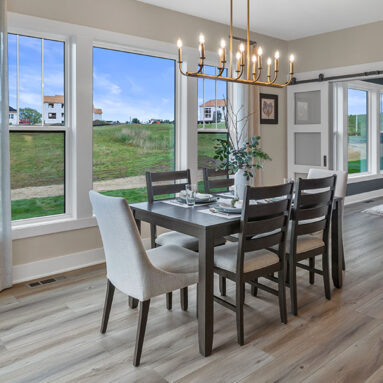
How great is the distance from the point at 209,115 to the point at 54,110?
2.06 metres

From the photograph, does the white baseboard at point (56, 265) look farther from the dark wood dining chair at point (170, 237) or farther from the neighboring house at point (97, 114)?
the neighboring house at point (97, 114)

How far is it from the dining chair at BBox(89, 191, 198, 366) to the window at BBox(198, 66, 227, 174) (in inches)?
108

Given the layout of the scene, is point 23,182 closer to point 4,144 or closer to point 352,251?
point 4,144

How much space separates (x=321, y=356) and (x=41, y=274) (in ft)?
8.59

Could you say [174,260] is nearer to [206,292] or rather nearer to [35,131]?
[206,292]

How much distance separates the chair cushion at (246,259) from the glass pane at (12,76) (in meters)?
2.29

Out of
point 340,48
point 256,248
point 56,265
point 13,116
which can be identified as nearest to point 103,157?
point 13,116

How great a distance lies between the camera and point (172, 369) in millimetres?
2197

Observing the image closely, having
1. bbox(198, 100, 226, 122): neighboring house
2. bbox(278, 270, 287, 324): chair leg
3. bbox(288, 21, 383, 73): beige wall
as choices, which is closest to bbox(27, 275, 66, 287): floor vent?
bbox(278, 270, 287, 324): chair leg

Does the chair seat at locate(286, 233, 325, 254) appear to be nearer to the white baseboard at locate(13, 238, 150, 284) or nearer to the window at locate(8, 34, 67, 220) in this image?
the white baseboard at locate(13, 238, 150, 284)

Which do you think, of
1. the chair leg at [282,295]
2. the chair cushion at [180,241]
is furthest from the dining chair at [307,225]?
the chair cushion at [180,241]

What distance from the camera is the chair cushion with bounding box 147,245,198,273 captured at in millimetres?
2431

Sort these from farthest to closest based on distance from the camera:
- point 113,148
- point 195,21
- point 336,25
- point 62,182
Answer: point 336,25 < point 195,21 < point 113,148 < point 62,182

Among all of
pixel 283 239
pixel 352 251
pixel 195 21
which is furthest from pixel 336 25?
pixel 283 239
